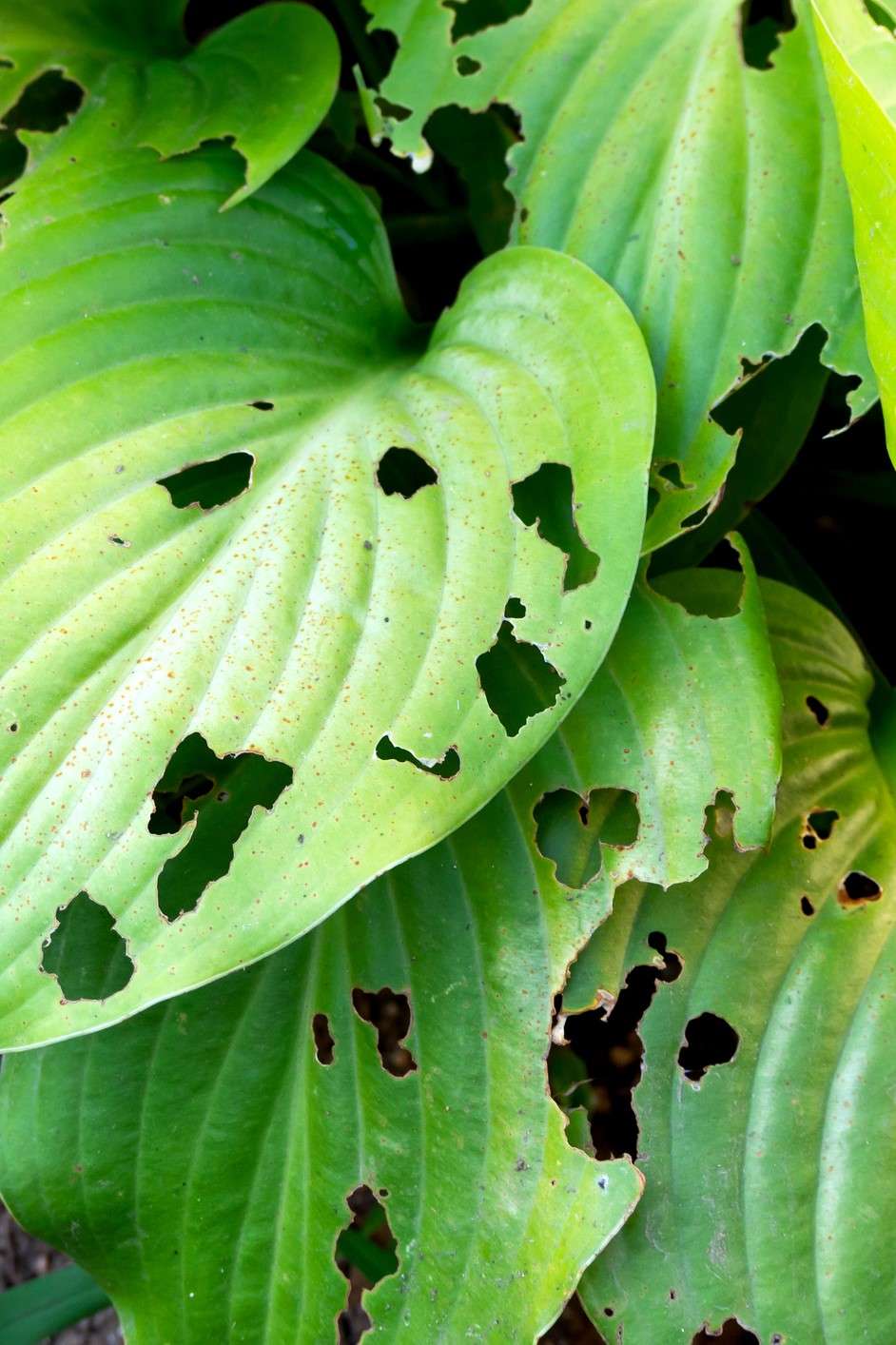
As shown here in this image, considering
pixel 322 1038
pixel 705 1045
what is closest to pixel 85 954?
pixel 322 1038

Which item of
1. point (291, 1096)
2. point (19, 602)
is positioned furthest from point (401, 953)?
point (19, 602)

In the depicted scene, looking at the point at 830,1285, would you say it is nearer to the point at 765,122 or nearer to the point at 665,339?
the point at 665,339

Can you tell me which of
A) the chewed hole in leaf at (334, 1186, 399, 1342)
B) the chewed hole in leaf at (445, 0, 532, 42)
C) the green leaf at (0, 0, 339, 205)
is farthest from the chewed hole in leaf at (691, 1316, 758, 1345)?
the chewed hole in leaf at (445, 0, 532, 42)

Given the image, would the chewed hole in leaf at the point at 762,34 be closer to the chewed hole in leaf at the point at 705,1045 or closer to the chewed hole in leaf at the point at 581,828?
the chewed hole in leaf at the point at 581,828

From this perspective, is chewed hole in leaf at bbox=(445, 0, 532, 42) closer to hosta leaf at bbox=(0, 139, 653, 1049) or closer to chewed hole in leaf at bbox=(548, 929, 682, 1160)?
hosta leaf at bbox=(0, 139, 653, 1049)

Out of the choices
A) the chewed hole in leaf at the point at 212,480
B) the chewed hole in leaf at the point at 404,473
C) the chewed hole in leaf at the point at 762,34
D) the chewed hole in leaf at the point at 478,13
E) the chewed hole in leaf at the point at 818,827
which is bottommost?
the chewed hole in leaf at the point at 818,827

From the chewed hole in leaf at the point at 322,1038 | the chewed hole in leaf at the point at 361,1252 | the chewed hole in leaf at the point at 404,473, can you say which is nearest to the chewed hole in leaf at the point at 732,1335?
the chewed hole in leaf at the point at 361,1252

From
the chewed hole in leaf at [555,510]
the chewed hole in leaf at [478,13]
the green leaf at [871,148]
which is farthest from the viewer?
the chewed hole in leaf at [478,13]
